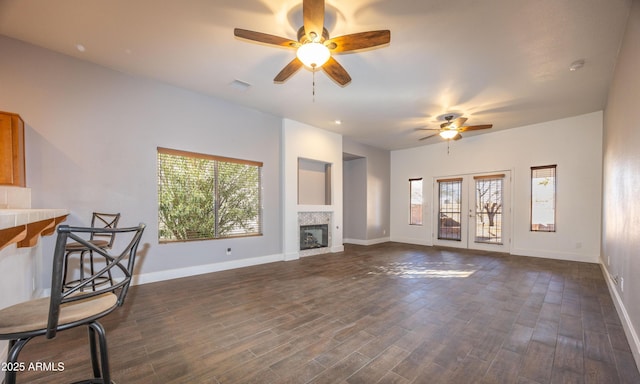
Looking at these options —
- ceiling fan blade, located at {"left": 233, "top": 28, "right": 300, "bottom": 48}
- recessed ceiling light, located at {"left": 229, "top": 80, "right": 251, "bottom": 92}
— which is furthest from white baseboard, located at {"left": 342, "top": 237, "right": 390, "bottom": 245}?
ceiling fan blade, located at {"left": 233, "top": 28, "right": 300, "bottom": 48}

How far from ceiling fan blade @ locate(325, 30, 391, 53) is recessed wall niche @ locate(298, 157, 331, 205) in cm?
395

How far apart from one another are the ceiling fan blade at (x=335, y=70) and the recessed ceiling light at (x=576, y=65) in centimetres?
310

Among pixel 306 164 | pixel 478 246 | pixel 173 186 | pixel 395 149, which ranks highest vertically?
pixel 395 149

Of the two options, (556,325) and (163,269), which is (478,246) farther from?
(163,269)

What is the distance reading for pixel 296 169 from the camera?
5.98m

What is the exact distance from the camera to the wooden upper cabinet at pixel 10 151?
2.81 meters

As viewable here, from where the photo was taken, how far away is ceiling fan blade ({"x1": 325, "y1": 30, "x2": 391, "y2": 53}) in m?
2.42

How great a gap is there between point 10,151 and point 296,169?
422cm

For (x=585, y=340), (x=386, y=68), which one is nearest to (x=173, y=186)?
(x=386, y=68)

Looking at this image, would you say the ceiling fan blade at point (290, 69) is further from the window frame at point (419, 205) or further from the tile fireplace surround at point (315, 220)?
the window frame at point (419, 205)

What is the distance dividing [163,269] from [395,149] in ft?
24.5

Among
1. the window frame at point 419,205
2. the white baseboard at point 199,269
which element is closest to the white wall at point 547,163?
the window frame at point 419,205

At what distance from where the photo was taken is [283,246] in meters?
5.76

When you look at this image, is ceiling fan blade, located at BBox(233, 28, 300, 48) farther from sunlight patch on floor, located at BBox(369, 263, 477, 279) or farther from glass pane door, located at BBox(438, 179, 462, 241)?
glass pane door, located at BBox(438, 179, 462, 241)
